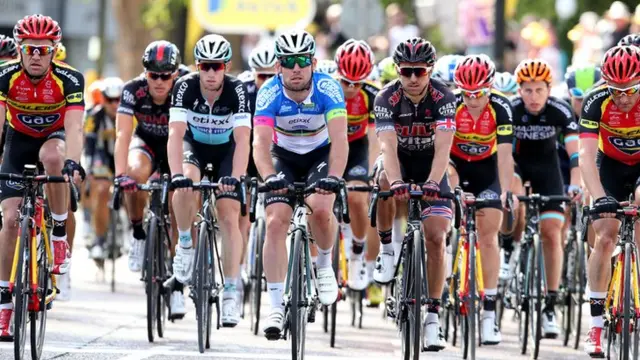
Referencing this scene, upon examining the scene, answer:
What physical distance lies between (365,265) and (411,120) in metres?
2.81

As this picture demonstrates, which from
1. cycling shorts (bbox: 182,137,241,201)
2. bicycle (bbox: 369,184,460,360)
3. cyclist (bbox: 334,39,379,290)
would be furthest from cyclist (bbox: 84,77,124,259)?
bicycle (bbox: 369,184,460,360)

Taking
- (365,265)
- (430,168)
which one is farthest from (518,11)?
(430,168)

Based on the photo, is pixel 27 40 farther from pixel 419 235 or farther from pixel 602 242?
pixel 602 242

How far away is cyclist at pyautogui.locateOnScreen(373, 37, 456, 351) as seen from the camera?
447 inches

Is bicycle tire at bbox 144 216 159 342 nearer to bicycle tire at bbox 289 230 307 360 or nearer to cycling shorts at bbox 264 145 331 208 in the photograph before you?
cycling shorts at bbox 264 145 331 208

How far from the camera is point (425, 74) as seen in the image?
1146 cm

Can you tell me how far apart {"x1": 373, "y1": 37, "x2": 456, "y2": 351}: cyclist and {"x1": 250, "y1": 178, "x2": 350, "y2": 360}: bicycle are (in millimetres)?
645

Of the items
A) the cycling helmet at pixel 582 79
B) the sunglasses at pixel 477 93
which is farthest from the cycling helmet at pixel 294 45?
the cycling helmet at pixel 582 79

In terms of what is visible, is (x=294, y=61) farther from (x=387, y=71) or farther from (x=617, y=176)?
(x=387, y=71)

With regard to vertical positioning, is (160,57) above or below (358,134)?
above

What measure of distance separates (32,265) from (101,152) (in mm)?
7478

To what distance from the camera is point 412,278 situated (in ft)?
36.2

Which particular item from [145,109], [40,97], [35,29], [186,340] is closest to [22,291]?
[40,97]

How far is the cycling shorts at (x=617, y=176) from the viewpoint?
11.7 meters
